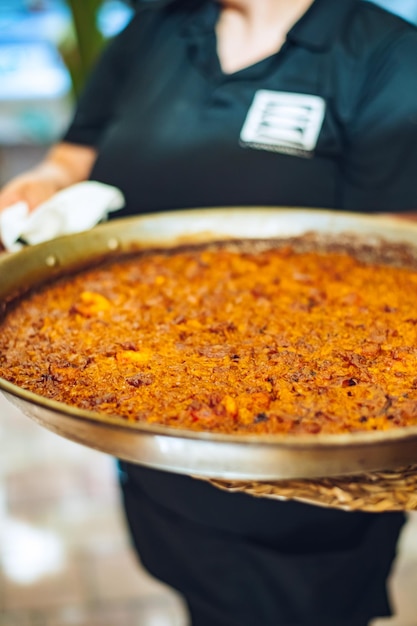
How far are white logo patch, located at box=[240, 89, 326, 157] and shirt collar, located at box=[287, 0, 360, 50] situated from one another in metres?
0.13

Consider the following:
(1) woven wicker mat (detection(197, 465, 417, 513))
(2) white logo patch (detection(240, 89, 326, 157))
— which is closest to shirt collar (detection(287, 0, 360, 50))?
(2) white logo patch (detection(240, 89, 326, 157))

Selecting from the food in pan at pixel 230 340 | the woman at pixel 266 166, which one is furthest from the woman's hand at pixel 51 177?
the food in pan at pixel 230 340

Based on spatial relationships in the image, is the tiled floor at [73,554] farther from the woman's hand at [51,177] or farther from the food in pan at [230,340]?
the woman's hand at [51,177]

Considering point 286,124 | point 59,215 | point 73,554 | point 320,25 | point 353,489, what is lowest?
point 73,554

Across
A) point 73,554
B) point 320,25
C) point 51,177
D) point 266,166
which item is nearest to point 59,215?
point 51,177

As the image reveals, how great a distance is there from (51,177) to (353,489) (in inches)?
44.8

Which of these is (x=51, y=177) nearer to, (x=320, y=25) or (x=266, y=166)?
(x=266, y=166)

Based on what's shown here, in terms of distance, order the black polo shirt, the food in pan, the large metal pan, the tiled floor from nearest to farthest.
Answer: the large metal pan
the food in pan
the black polo shirt
the tiled floor

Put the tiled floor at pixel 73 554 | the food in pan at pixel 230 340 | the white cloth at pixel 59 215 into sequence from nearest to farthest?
the food in pan at pixel 230 340 < the white cloth at pixel 59 215 < the tiled floor at pixel 73 554

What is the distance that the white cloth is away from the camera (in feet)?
4.27

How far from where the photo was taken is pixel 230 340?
3.55ft

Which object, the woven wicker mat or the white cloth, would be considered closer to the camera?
the woven wicker mat

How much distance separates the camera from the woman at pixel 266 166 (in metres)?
1.37

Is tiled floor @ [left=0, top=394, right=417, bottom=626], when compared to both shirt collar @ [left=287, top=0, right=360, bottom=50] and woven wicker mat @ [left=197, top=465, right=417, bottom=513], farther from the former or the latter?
shirt collar @ [left=287, top=0, right=360, bottom=50]
